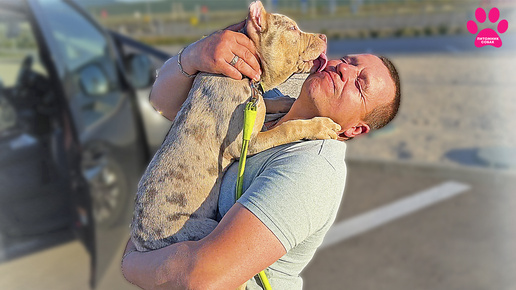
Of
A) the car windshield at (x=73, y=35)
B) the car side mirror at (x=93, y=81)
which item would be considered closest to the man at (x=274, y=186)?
the car windshield at (x=73, y=35)

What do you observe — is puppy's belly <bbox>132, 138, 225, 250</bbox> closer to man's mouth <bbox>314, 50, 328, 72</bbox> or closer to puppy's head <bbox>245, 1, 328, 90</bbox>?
puppy's head <bbox>245, 1, 328, 90</bbox>

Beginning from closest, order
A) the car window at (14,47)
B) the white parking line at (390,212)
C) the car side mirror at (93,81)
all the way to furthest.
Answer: the car window at (14,47), the car side mirror at (93,81), the white parking line at (390,212)

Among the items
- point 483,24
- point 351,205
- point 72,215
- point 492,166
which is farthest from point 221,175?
point 492,166

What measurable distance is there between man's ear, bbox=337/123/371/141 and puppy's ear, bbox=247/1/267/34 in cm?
56

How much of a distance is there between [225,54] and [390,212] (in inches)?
201

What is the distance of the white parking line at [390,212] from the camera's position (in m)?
6.16

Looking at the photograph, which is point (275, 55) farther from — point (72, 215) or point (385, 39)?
point (385, 39)

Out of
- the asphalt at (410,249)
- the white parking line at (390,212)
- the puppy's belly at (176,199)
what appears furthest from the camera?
the white parking line at (390,212)

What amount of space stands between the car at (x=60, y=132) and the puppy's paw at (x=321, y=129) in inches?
104

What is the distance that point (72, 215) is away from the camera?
171 inches

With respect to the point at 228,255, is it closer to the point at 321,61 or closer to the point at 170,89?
the point at 170,89

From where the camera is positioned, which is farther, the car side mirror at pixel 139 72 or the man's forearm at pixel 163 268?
the car side mirror at pixel 139 72

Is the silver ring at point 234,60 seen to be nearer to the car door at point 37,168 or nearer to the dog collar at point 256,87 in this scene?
the dog collar at point 256,87

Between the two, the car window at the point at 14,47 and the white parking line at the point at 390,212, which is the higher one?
the car window at the point at 14,47
